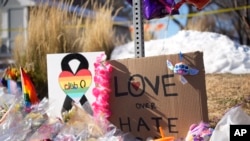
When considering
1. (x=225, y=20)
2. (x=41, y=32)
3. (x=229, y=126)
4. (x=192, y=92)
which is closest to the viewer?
(x=229, y=126)

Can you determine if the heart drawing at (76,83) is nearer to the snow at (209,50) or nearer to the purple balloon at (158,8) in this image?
the purple balloon at (158,8)

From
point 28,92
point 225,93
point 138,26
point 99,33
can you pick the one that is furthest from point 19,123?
point 99,33

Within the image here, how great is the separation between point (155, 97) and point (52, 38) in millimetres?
2373

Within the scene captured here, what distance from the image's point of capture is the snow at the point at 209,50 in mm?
4570

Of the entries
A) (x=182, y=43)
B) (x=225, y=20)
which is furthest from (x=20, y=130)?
(x=225, y=20)

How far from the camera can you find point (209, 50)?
191 inches

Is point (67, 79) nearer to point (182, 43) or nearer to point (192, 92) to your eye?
point (192, 92)

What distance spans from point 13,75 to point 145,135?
1.48 metres

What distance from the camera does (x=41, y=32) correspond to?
4766 millimetres

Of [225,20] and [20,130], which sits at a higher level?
[225,20]

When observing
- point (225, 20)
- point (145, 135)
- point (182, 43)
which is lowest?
point (145, 135)

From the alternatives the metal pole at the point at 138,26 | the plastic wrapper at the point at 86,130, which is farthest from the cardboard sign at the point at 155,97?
the metal pole at the point at 138,26

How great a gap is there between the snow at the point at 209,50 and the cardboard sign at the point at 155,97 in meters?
1.99

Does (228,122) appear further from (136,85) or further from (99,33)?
(99,33)
